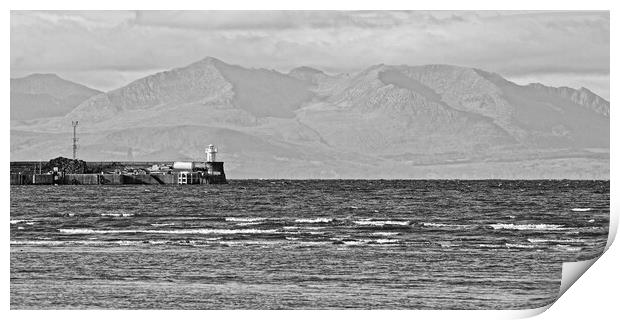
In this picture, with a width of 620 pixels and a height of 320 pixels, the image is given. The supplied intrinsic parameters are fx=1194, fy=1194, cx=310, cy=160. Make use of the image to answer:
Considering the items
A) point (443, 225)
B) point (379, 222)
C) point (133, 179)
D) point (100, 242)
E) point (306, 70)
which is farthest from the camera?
point (133, 179)

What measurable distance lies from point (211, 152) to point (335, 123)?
708 centimetres

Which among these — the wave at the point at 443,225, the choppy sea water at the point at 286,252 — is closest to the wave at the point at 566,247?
the choppy sea water at the point at 286,252

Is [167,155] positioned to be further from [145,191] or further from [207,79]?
[207,79]

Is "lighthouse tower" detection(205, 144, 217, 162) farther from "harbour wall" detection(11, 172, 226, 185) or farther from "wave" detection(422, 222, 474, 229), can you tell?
"wave" detection(422, 222, 474, 229)

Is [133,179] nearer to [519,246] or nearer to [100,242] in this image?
[100,242]

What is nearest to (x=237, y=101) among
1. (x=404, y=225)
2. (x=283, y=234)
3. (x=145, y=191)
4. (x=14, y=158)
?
(x=145, y=191)

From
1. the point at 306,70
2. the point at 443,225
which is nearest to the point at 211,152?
the point at 306,70

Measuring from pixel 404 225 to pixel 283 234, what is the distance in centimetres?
511

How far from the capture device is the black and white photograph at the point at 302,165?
19.5 m

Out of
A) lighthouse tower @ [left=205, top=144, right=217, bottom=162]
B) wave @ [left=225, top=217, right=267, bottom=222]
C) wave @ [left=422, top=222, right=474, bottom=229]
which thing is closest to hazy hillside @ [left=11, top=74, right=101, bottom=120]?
wave @ [left=225, top=217, right=267, bottom=222]

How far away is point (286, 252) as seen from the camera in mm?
23641

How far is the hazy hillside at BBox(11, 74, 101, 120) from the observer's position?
1254 inches

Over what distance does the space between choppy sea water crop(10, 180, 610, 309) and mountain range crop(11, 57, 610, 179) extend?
3438 mm

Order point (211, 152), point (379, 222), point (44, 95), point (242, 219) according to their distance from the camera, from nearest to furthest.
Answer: point (44, 95)
point (379, 222)
point (242, 219)
point (211, 152)
